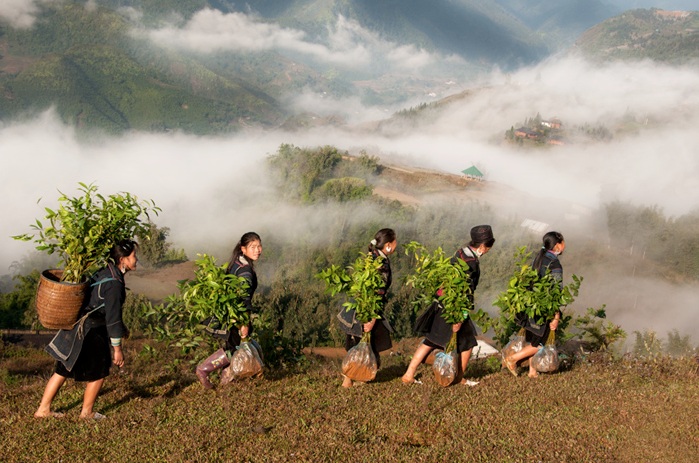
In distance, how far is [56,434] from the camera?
6133mm

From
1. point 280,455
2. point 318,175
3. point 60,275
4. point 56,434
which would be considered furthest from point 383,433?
Answer: point 318,175

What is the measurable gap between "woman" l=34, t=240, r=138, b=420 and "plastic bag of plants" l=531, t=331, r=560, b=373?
221 inches

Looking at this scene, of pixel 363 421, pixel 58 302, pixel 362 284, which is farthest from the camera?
pixel 362 284

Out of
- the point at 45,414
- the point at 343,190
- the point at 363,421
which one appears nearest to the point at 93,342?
the point at 45,414

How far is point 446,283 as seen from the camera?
25.6 feet

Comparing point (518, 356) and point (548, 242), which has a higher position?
point (548, 242)

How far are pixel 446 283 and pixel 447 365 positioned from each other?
114 centimetres

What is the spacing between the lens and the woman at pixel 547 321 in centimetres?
848

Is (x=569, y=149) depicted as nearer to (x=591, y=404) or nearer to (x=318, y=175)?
(x=318, y=175)

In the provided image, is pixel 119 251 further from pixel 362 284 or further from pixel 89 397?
pixel 362 284

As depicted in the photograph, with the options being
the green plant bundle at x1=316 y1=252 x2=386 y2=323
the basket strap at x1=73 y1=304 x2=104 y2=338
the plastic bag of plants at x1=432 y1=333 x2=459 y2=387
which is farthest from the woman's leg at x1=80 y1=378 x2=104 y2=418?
the plastic bag of plants at x1=432 y1=333 x2=459 y2=387

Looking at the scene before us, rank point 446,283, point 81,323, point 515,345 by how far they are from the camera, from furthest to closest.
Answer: point 515,345, point 446,283, point 81,323

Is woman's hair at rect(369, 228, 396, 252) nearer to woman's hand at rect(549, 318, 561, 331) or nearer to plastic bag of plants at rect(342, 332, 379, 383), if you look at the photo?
plastic bag of plants at rect(342, 332, 379, 383)

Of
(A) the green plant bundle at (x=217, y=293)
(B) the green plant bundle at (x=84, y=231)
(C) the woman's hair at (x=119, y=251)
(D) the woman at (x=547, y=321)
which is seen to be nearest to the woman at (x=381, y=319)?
(A) the green plant bundle at (x=217, y=293)
